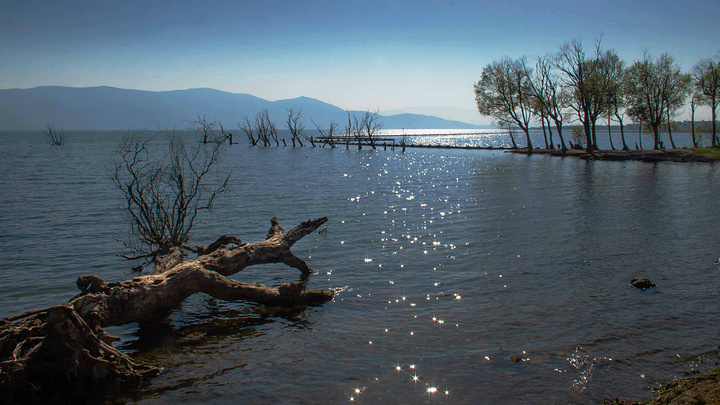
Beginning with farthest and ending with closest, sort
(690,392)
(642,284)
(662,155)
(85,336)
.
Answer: (662,155) < (642,284) < (85,336) < (690,392)

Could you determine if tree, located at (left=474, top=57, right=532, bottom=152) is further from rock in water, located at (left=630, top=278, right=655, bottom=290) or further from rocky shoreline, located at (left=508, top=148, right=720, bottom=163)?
rock in water, located at (left=630, top=278, right=655, bottom=290)

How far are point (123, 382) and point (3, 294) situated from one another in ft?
22.5

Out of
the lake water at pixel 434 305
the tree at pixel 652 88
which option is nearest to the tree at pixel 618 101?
the tree at pixel 652 88

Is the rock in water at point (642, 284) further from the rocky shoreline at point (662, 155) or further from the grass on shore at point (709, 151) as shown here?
the grass on shore at point (709, 151)

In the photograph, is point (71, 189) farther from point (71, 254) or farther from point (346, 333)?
point (346, 333)

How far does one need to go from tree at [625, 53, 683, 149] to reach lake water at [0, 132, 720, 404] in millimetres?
40635

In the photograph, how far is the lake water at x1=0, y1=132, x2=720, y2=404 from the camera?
6.74m

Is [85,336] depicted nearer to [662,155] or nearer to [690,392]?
[690,392]

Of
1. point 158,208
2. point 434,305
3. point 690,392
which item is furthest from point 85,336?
point 690,392

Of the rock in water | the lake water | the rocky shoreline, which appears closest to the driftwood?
the lake water

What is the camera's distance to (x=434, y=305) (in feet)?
32.3

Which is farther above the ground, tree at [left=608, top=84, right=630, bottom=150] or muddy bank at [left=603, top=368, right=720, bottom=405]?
tree at [left=608, top=84, right=630, bottom=150]

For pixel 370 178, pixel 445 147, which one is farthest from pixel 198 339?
pixel 445 147

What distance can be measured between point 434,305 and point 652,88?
62.1 m
